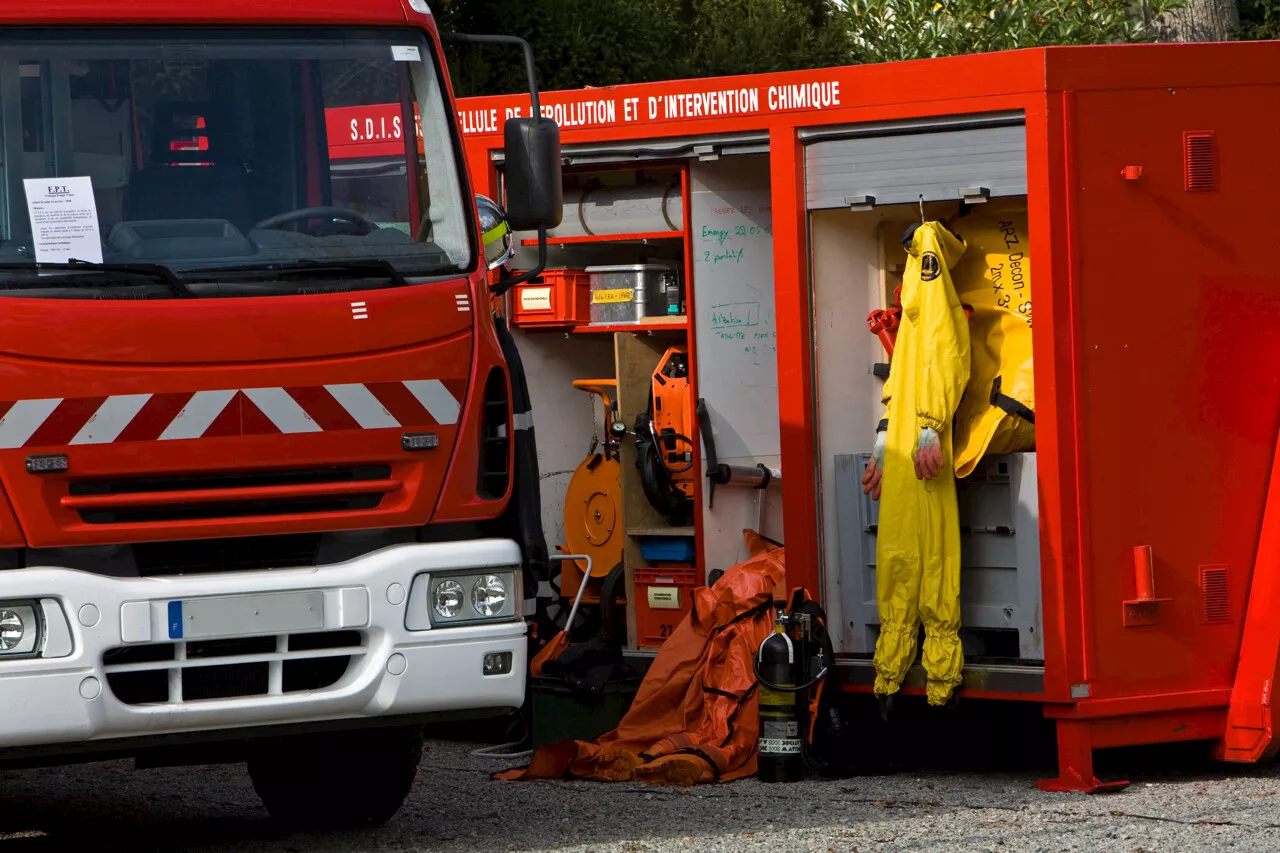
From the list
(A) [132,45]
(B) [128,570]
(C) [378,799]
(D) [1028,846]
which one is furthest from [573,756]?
(A) [132,45]

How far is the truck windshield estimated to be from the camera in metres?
5.82

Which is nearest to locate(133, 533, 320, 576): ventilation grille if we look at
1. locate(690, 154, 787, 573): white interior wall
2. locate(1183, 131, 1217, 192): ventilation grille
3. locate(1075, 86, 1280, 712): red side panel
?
locate(1075, 86, 1280, 712): red side panel

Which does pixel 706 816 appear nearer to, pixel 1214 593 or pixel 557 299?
pixel 1214 593

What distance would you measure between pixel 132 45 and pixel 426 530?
1.70 metres

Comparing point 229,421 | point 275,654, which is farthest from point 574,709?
point 229,421

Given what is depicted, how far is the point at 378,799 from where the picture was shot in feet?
23.2

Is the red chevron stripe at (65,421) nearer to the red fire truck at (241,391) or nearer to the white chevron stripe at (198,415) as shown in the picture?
the red fire truck at (241,391)

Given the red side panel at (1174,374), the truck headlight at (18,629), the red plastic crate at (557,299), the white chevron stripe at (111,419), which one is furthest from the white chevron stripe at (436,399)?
the red plastic crate at (557,299)

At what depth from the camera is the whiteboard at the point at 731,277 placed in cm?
898

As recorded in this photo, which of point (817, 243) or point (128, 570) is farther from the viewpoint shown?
point (817, 243)

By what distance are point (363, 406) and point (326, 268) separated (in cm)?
43

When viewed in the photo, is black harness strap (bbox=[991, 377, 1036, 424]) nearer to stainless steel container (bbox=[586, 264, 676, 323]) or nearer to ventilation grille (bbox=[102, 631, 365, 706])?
stainless steel container (bbox=[586, 264, 676, 323])

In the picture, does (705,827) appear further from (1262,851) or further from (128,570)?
(128,570)

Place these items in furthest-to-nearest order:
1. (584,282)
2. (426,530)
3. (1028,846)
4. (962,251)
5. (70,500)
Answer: (584,282), (962,251), (1028,846), (426,530), (70,500)
